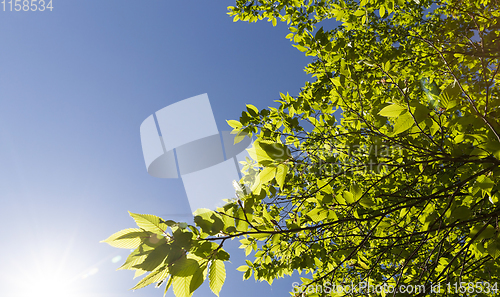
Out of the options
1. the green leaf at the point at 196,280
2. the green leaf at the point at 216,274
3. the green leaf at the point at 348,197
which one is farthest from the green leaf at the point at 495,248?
the green leaf at the point at 196,280

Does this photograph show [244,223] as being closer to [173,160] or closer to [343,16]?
[343,16]

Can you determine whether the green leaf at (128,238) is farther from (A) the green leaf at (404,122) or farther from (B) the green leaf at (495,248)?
(B) the green leaf at (495,248)

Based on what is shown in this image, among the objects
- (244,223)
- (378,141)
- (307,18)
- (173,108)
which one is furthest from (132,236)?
(173,108)

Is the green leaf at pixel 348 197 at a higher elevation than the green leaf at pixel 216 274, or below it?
higher

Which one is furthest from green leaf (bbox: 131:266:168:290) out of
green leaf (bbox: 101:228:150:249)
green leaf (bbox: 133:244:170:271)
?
green leaf (bbox: 101:228:150:249)

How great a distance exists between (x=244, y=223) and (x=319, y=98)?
7.63 ft

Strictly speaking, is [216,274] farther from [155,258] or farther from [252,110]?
[252,110]

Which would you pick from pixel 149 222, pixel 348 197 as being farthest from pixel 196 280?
pixel 348 197

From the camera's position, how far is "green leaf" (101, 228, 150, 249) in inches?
40.6

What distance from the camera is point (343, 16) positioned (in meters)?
3.28

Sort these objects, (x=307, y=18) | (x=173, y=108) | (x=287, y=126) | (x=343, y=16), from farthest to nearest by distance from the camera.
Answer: (x=173, y=108) < (x=307, y=18) < (x=343, y=16) < (x=287, y=126)

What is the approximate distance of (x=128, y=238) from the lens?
103 centimetres

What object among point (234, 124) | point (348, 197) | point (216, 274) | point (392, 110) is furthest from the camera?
point (234, 124)

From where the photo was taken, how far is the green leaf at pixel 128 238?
1.03 metres
